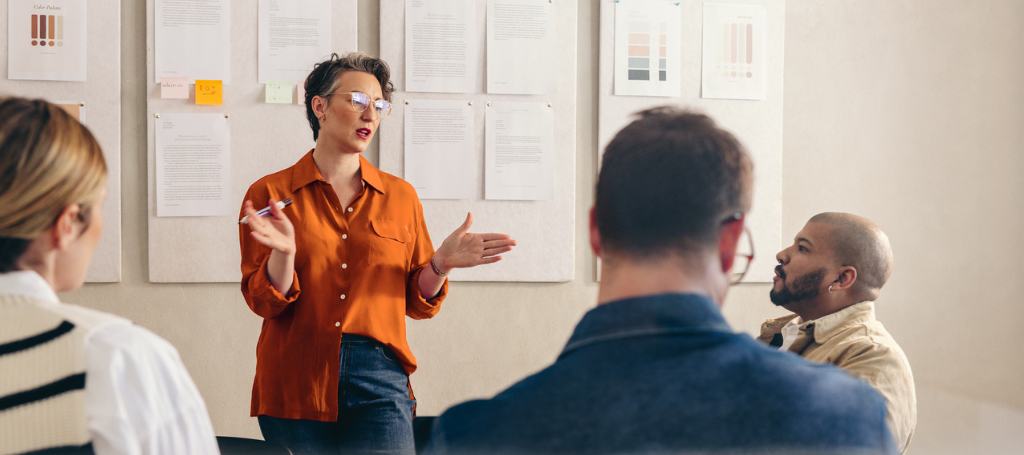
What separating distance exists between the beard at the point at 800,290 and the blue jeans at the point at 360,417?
99 centimetres

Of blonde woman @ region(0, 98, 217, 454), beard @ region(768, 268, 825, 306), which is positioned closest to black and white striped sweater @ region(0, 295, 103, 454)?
blonde woman @ region(0, 98, 217, 454)

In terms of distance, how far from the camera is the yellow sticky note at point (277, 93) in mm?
3191

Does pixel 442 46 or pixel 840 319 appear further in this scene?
pixel 442 46

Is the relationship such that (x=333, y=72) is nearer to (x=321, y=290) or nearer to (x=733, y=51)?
(x=321, y=290)

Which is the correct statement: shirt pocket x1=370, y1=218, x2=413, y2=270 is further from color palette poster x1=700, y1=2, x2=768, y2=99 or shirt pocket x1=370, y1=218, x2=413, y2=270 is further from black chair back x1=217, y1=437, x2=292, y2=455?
color palette poster x1=700, y1=2, x2=768, y2=99

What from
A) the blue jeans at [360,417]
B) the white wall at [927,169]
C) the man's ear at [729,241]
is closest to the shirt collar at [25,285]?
the man's ear at [729,241]

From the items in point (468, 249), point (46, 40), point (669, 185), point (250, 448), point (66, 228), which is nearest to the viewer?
point (669, 185)

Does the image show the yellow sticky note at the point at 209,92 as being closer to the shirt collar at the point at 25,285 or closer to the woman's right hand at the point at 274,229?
the woman's right hand at the point at 274,229

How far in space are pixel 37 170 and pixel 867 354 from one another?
165cm

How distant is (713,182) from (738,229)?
7cm

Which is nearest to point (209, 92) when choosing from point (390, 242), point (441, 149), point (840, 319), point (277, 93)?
point (277, 93)

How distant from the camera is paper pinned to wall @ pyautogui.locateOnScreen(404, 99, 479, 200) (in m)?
3.28

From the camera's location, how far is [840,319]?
2.11 meters

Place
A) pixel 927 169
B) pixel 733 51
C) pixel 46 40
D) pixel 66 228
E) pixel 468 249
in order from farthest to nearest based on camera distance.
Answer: pixel 927 169 → pixel 733 51 → pixel 46 40 → pixel 468 249 → pixel 66 228
